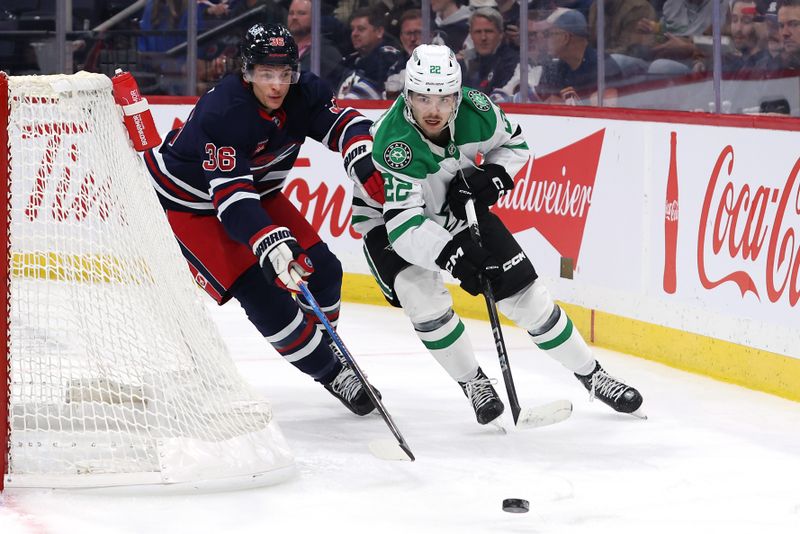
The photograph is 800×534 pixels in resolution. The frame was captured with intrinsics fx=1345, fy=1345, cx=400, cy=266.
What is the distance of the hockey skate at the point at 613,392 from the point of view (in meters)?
3.60

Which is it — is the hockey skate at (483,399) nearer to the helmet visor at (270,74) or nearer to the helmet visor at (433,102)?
the helmet visor at (433,102)

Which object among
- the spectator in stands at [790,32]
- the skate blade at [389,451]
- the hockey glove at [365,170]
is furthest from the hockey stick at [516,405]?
the spectator in stands at [790,32]

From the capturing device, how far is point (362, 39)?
20.0 ft

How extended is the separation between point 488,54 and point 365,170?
2.47 m

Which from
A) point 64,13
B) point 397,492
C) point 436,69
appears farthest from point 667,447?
point 64,13

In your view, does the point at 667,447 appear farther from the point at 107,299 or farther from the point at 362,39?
the point at 362,39

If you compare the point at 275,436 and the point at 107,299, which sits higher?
the point at 107,299

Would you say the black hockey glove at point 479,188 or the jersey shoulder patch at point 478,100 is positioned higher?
the jersey shoulder patch at point 478,100

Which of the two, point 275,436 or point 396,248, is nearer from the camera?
point 275,436

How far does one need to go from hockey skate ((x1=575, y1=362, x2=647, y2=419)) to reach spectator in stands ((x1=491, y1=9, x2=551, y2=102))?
2287 mm

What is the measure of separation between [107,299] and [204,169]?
460 millimetres

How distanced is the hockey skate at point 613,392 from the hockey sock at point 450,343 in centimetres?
34

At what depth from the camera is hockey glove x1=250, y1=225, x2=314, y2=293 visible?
325 cm

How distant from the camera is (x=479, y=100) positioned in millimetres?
3424
